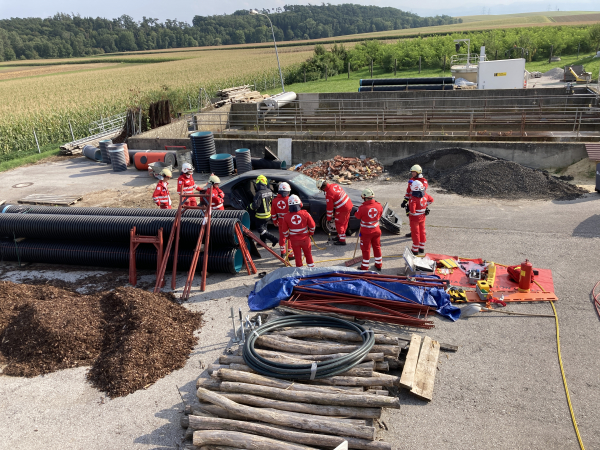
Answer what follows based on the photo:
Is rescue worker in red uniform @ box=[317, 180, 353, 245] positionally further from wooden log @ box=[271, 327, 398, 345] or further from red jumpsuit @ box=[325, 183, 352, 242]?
wooden log @ box=[271, 327, 398, 345]

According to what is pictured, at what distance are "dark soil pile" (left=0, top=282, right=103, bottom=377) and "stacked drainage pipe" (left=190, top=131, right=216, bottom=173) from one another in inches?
412

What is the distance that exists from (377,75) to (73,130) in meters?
29.3

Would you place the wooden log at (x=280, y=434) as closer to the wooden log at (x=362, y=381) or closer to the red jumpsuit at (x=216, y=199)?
the wooden log at (x=362, y=381)

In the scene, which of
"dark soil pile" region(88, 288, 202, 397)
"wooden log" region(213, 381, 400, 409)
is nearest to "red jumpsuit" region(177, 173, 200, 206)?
"dark soil pile" region(88, 288, 202, 397)

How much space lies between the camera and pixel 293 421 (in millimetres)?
5227

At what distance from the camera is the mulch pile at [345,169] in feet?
53.7

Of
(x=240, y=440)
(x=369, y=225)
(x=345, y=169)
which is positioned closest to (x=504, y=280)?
(x=369, y=225)

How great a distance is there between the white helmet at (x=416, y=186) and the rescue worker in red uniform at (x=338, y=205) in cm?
141

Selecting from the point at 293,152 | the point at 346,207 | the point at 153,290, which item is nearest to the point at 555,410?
the point at 346,207

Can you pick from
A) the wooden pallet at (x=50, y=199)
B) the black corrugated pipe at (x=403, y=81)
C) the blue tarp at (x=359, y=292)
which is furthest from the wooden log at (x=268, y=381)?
the black corrugated pipe at (x=403, y=81)

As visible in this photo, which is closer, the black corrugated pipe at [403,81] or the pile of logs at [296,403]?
the pile of logs at [296,403]

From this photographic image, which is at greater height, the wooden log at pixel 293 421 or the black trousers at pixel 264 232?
the black trousers at pixel 264 232

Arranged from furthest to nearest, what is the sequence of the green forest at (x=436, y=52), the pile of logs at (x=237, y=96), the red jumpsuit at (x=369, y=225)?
the green forest at (x=436, y=52)
the pile of logs at (x=237, y=96)
the red jumpsuit at (x=369, y=225)

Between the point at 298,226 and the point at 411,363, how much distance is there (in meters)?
3.62
